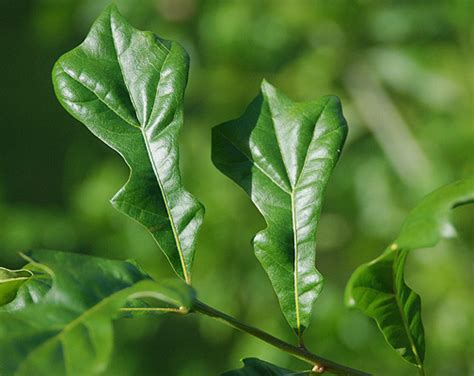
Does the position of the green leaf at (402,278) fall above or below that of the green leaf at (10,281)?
above

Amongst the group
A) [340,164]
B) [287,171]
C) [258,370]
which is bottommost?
[258,370]

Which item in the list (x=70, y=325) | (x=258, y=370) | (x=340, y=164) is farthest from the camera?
(x=340, y=164)

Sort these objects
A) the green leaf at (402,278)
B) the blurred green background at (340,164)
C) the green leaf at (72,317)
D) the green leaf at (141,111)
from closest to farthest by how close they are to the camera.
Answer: the green leaf at (72,317) → the green leaf at (402,278) → the green leaf at (141,111) → the blurred green background at (340,164)

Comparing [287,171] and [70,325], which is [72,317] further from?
[287,171]

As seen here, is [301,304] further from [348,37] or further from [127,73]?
[348,37]

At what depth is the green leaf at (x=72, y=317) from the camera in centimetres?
46

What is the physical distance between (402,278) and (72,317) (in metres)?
0.30

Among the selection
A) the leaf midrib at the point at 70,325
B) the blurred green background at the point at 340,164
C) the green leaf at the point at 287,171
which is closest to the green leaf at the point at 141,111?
the green leaf at the point at 287,171

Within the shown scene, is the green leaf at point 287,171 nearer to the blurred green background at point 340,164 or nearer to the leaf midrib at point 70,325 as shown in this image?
the leaf midrib at point 70,325

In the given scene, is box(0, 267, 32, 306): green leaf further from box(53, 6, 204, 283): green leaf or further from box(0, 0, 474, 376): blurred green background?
box(0, 0, 474, 376): blurred green background

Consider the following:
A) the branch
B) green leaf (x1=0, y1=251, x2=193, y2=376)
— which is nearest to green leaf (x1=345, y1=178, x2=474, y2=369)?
the branch

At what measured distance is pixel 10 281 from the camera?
65 cm

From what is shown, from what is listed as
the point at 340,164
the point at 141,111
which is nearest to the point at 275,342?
the point at 141,111

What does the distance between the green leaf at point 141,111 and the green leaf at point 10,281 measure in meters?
0.10
